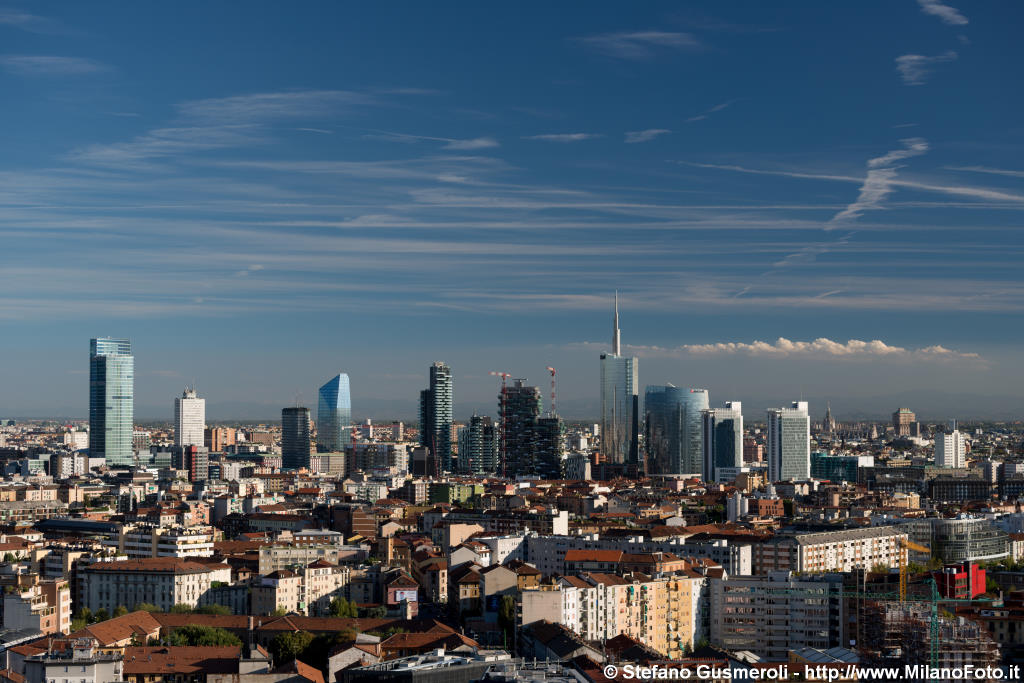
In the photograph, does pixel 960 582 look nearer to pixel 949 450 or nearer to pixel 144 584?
pixel 144 584

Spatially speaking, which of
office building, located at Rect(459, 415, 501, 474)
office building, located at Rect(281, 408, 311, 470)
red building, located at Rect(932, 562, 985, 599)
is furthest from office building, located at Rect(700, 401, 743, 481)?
red building, located at Rect(932, 562, 985, 599)

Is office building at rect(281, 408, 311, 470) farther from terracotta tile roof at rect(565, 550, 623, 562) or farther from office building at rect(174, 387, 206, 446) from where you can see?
terracotta tile roof at rect(565, 550, 623, 562)

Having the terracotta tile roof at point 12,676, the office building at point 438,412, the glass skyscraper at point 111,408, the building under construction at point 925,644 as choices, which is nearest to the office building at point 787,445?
the office building at point 438,412

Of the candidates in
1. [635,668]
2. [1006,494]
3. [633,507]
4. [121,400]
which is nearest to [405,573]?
[635,668]

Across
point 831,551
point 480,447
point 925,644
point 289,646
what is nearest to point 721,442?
point 480,447

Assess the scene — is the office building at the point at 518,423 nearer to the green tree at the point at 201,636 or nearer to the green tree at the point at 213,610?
the green tree at the point at 213,610
